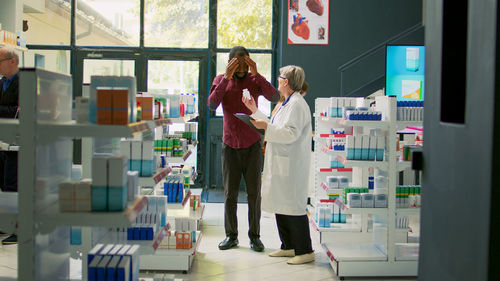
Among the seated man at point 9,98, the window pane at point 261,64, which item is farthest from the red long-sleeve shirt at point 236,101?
the window pane at point 261,64

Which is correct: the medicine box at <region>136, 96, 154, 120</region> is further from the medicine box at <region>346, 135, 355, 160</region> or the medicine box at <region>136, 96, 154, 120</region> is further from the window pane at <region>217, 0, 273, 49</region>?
the window pane at <region>217, 0, 273, 49</region>

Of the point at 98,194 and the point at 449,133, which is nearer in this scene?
the point at 449,133

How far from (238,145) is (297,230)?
44.3 inches

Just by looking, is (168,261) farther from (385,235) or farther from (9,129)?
(9,129)

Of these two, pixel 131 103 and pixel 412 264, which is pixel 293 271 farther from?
pixel 131 103

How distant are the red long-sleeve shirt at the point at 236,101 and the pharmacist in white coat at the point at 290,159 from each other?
0.59m

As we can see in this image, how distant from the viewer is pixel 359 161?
15.5 ft

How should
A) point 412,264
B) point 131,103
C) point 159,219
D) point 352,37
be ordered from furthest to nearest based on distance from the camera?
1. point 352,37
2. point 412,264
3. point 159,219
4. point 131,103

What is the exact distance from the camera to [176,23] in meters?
9.48

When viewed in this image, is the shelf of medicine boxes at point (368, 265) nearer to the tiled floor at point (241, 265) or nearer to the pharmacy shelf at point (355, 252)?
the pharmacy shelf at point (355, 252)

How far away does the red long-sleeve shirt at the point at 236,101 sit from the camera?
543cm

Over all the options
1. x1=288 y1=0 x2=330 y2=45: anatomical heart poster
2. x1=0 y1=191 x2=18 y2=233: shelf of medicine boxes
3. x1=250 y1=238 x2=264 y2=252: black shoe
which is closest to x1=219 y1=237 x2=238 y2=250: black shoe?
x1=250 y1=238 x2=264 y2=252: black shoe

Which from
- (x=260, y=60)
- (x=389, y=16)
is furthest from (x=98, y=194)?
(x=389, y=16)

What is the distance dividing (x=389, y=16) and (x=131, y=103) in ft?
25.0
